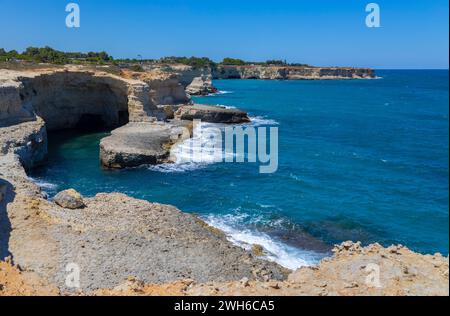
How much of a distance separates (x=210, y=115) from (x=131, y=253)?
44952 millimetres

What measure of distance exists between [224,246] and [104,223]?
614 cm

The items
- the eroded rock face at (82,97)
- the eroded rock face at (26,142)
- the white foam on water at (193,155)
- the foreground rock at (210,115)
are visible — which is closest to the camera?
the eroded rock face at (26,142)

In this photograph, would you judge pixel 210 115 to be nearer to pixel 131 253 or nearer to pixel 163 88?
pixel 163 88

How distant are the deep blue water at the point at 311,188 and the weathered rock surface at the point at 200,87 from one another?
5275 cm

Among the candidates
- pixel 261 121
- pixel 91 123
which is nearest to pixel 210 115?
pixel 261 121

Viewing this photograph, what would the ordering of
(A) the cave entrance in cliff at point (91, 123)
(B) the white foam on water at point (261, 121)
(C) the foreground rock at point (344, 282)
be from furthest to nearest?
(B) the white foam on water at point (261, 121) < (A) the cave entrance in cliff at point (91, 123) < (C) the foreground rock at point (344, 282)

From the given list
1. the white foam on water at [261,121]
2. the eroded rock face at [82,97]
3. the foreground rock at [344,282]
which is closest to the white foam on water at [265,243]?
the foreground rock at [344,282]

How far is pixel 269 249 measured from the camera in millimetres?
23859

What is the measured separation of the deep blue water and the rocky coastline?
10.0 ft

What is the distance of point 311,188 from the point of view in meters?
34.1

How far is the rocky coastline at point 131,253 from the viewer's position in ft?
42.0

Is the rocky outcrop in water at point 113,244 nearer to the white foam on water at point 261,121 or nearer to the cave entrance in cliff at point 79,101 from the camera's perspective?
the cave entrance in cliff at point 79,101

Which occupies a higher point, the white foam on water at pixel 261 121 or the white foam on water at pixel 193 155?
the white foam on water at pixel 261 121
